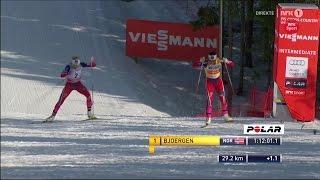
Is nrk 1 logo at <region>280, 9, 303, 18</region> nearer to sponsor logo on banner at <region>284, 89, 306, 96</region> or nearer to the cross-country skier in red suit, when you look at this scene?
sponsor logo on banner at <region>284, 89, 306, 96</region>

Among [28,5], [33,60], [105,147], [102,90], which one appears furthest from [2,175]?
[28,5]

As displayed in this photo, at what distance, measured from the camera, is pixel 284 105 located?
46.4 ft

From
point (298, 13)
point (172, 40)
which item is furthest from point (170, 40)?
point (298, 13)

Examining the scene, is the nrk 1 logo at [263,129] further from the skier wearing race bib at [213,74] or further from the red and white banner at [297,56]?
the red and white banner at [297,56]

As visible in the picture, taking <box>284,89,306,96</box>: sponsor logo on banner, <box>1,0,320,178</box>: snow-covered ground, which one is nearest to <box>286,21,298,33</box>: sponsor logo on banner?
<box>284,89,306,96</box>: sponsor logo on banner

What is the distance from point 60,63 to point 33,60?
90 centimetres

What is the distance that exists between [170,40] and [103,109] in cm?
619

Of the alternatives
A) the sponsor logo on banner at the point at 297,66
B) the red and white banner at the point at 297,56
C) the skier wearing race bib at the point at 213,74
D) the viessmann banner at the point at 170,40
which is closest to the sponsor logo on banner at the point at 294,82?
the red and white banner at the point at 297,56

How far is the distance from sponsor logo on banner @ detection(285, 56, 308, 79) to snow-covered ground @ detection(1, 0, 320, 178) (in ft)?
4.26

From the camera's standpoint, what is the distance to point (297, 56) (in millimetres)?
13891

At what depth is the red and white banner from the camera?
13.7 meters

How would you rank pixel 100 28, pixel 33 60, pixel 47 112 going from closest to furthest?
pixel 47 112
pixel 33 60
pixel 100 28

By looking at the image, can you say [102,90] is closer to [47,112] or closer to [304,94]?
[47,112]

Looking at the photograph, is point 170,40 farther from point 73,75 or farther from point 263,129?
point 263,129
